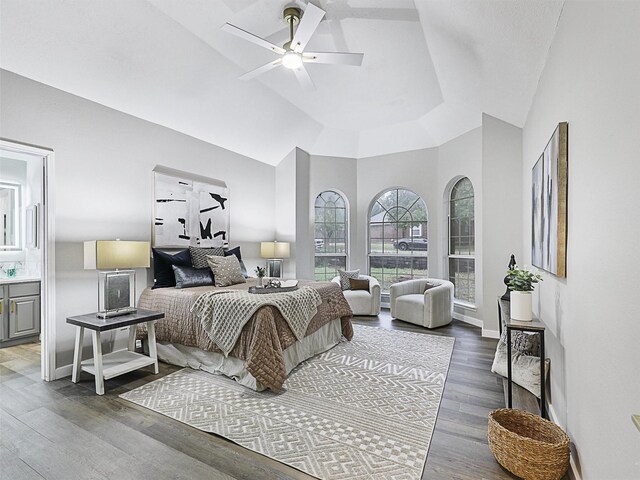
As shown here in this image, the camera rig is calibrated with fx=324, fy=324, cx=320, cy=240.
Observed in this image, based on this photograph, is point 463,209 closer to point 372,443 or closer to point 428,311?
point 428,311

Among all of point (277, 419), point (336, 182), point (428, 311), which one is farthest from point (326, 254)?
point (277, 419)

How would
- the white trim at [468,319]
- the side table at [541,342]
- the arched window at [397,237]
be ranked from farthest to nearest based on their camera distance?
the arched window at [397,237] < the white trim at [468,319] < the side table at [541,342]

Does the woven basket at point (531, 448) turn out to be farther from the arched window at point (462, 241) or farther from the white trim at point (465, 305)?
the arched window at point (462, 241)

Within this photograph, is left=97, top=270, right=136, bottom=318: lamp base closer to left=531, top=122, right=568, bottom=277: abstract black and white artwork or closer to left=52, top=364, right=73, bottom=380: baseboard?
left=52, top=364, right=73, bottom=380: baseboard

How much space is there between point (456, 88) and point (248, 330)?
388cm

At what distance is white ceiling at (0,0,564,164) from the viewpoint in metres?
2.66

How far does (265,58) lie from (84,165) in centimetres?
230

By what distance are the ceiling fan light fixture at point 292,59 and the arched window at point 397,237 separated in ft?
12.5

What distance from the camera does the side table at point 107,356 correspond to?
109 inches

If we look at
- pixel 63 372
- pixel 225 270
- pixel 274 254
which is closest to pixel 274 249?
pixel 274 254

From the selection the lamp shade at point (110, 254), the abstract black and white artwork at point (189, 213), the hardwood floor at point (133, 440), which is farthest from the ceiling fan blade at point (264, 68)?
the hardwood floor at point (133, 440)

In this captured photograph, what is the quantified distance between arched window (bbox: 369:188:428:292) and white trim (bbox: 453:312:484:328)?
97 cm

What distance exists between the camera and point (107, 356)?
316cm

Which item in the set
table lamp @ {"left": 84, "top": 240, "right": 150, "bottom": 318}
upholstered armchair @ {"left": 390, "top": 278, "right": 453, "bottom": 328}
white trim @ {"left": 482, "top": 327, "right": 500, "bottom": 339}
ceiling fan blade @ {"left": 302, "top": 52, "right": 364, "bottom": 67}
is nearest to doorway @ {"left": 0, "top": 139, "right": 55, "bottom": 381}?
table lamp @ {"left": 84, "top": 240, "right": 150, "bottom": 318}
